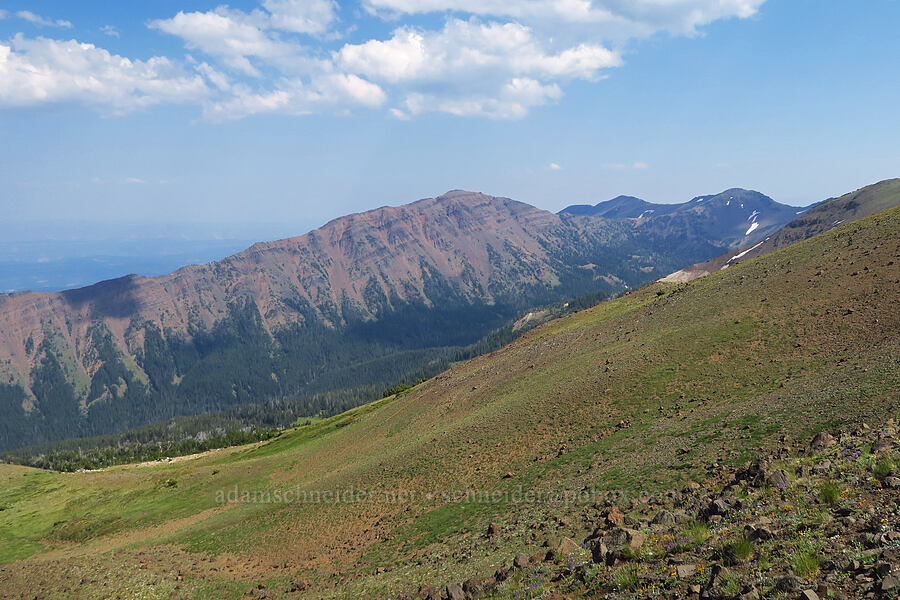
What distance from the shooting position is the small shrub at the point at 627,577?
43.3ft

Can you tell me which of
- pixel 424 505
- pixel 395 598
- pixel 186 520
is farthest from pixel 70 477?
pixel 395 598

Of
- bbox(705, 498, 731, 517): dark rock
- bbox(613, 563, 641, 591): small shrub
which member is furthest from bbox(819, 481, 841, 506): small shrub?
bbox(613, 563, 641, 591): small shrub

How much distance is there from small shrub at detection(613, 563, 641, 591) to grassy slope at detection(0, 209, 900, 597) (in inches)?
343


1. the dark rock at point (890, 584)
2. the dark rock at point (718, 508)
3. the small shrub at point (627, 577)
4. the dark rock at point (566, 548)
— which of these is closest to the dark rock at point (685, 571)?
the small shrub at point (627, 577)

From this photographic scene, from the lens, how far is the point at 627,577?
1343 cm

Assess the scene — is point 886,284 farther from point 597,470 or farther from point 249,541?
point 249,541

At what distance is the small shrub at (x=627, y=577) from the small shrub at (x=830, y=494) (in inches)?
266

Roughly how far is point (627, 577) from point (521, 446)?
26988 millimetres

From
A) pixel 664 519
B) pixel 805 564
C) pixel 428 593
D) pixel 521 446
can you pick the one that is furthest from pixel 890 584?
pixel 521 446

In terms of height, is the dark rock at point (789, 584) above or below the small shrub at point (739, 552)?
above

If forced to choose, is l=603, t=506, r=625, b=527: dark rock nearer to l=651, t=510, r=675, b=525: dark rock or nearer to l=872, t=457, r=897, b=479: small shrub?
l=651, t=510, r=675, b=525: dark rock

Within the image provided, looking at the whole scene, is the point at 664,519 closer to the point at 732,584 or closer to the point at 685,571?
the point at 685,571

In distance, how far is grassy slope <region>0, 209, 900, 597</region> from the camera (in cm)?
2756

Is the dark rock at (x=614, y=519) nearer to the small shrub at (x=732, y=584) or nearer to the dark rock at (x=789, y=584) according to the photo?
the small shrub at (x=732, y=584)
